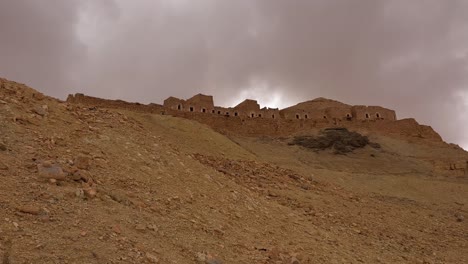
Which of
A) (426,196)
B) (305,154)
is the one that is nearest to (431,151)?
(305,154)

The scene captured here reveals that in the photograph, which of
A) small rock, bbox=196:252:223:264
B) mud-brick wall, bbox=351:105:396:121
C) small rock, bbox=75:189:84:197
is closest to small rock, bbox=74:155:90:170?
small rock, bbox=75:189:84:197

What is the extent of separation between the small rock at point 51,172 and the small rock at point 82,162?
1.70 feet

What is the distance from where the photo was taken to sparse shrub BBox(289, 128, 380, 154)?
29.6 m

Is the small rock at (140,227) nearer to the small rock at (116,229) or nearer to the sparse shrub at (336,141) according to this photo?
the small rock at (116,229)

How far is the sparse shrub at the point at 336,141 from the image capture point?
29.6 metres

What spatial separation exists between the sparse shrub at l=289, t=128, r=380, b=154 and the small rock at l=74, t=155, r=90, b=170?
76.2 feet

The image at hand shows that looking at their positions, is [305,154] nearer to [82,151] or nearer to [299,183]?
[299,183]

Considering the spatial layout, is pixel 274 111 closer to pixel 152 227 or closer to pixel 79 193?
pixel 152 227

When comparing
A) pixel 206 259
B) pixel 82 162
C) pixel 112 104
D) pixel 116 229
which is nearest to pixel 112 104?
pixel 112 104

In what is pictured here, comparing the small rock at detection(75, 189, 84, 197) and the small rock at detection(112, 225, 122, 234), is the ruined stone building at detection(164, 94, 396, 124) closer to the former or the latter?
the small rock at detection(75, 189, 84, 197)

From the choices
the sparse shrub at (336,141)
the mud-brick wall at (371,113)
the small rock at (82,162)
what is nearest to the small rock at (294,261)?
the small rock at (82,162)

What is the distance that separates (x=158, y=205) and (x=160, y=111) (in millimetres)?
21641

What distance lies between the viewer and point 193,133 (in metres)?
18.5

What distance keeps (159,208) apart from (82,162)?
1485mm
